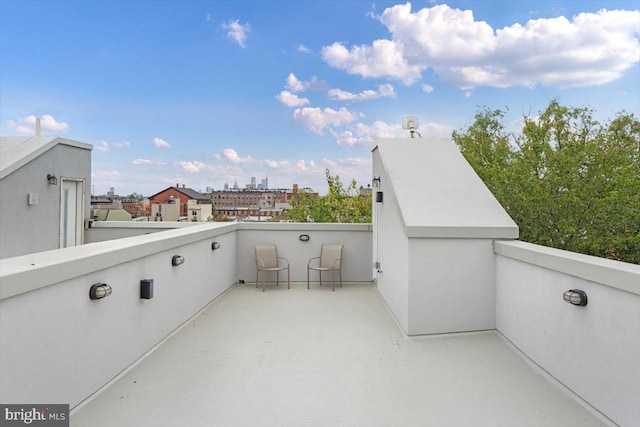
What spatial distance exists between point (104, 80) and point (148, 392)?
1668 cm

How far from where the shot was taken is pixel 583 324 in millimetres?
Answer: 2662

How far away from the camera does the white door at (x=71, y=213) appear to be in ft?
24.5

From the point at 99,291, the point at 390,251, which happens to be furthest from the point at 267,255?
the point at 99,291

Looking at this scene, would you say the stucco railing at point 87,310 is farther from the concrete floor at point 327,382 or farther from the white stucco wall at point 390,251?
the white stucco wall at point 390,251

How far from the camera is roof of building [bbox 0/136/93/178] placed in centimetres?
639

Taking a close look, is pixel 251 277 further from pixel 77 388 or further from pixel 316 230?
pixel 77 388

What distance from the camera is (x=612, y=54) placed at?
390 inches

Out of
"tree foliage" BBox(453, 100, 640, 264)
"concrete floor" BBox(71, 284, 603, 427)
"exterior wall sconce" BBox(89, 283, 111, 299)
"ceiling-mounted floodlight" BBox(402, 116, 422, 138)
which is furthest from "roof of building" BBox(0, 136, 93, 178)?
"tree foliage" BBox(453, 100, 640, 264)

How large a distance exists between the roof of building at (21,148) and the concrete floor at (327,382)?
4680mm

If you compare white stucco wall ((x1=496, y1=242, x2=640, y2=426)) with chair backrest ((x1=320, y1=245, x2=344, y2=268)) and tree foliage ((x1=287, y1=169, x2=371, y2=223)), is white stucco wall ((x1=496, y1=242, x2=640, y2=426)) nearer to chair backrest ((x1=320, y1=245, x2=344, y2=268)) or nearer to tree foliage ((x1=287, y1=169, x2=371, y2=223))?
chair backrest ((x1=320, y1=245, x2=344, y2=268))

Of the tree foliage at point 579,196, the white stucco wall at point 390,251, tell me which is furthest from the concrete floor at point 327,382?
the tree foliage at point 579,196

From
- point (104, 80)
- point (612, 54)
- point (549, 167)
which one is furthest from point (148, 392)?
point (104, 80)

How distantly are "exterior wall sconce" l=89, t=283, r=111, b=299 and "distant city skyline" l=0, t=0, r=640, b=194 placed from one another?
15.6ft

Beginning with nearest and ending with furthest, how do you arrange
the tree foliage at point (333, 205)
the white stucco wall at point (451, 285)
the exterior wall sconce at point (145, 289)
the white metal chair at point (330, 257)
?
the exterior wall sconce at point (145, 289), the white stucco wall at point (451, 285), the white metal chair at point (330, 257), the tree foliage at point (333, 205)
